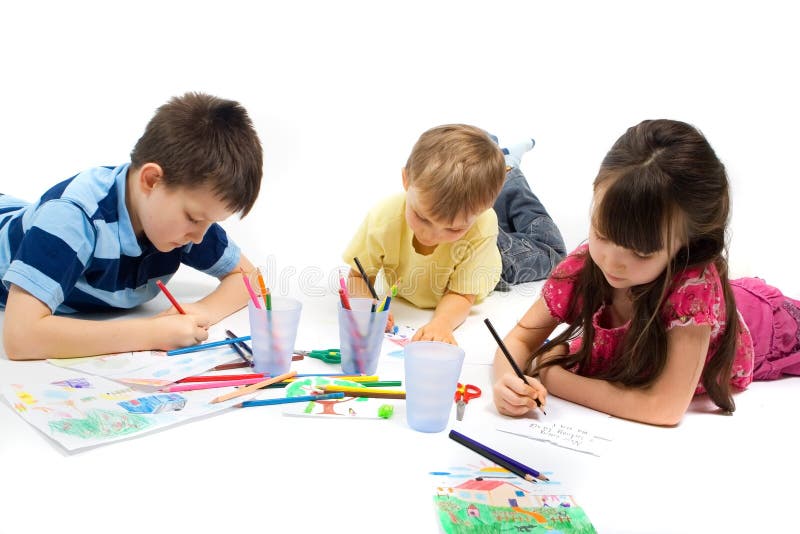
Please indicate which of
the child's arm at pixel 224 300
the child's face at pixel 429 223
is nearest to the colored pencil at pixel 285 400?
the child's arm at pixel 224 300

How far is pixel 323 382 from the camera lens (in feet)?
4.59

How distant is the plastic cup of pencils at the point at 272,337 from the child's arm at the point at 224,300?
34cm

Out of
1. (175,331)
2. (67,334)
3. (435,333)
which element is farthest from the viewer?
(435,333)

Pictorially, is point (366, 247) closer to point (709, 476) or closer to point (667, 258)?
point (667, 258)

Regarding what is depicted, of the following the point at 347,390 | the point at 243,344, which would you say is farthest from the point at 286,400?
the point at 243,344

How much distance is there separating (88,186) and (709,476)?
137 cm

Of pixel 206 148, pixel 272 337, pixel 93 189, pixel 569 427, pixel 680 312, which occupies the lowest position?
pixel 569 427

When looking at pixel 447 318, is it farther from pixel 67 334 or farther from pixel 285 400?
pixel 67 334

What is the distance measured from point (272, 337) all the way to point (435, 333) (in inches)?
18.2

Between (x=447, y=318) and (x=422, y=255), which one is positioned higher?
(x=422, y=255)

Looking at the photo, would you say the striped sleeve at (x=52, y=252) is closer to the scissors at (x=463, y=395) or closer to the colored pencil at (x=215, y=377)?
the colored pencil at (x=215, y=377)

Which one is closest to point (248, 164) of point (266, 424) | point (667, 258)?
point (266, 424)

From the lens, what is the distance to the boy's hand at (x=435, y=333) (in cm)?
169

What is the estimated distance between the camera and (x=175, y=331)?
1.58m
